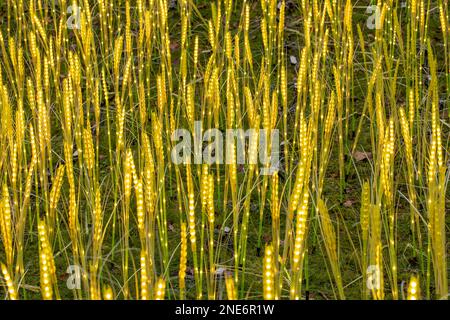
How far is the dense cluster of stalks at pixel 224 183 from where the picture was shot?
5.57 ft

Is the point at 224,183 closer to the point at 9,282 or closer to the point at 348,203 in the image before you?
the point at 348,203

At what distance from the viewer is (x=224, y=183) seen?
8.11 ft

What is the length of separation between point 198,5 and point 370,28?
3.13 feet

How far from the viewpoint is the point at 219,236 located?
2.14m

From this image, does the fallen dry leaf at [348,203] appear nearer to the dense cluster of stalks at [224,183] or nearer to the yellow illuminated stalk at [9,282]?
the dense cluster of stalks at [224,183]

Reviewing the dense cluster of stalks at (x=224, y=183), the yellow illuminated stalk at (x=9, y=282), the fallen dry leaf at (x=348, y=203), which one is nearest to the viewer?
the yellow illuminated stalk at (x=9, y=282)

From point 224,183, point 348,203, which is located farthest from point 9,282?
point 348,203

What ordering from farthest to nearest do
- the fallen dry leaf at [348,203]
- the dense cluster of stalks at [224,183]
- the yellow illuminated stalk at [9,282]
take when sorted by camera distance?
the fallen dry leaf at [348,203]
the dense cluster of stalks at [224,183]
the yellow illuminated stalk at [9,282]

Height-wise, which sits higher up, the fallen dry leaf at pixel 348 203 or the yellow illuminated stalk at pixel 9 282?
the fallen dry leaf at pixel 348 203

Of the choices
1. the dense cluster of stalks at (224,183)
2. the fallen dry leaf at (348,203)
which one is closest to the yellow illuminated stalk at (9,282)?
the dense cluster of stalks at (224,183)

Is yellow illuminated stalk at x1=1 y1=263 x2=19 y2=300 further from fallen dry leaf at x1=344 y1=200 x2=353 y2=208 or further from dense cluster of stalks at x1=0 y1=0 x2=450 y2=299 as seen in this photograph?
fallen dry leaf at x1=344 y1=200 x2=353 y2=208
